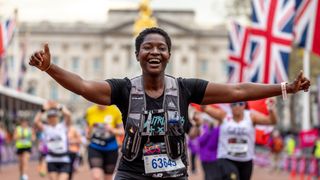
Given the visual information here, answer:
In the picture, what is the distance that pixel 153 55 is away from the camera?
18.2 feet

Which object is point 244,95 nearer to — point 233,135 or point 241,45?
point 233,135

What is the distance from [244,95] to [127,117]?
32.0 inches

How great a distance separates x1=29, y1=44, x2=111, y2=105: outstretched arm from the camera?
526 cm

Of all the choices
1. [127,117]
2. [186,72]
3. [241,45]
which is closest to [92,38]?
[186,72]

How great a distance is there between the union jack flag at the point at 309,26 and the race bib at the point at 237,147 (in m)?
3.86

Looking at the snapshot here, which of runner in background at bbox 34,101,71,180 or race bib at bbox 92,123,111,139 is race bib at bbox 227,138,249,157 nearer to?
race bib at bbox 92,123,111,139

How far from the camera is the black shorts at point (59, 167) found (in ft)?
45.5

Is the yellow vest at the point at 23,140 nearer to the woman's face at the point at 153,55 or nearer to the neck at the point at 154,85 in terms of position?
the neck at the point at 154,85

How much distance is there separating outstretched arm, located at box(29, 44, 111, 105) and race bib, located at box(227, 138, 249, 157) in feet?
18.0

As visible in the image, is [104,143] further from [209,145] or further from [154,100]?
[154,100]

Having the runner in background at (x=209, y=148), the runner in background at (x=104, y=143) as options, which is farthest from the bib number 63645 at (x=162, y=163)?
the runner in background at (x=104, y=143)

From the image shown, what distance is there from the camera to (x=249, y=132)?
36.2ft

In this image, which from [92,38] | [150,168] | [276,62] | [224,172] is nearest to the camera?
[150,168]

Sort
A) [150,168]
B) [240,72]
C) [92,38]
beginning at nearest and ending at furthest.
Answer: [150,168], [240,72], [92,38]
